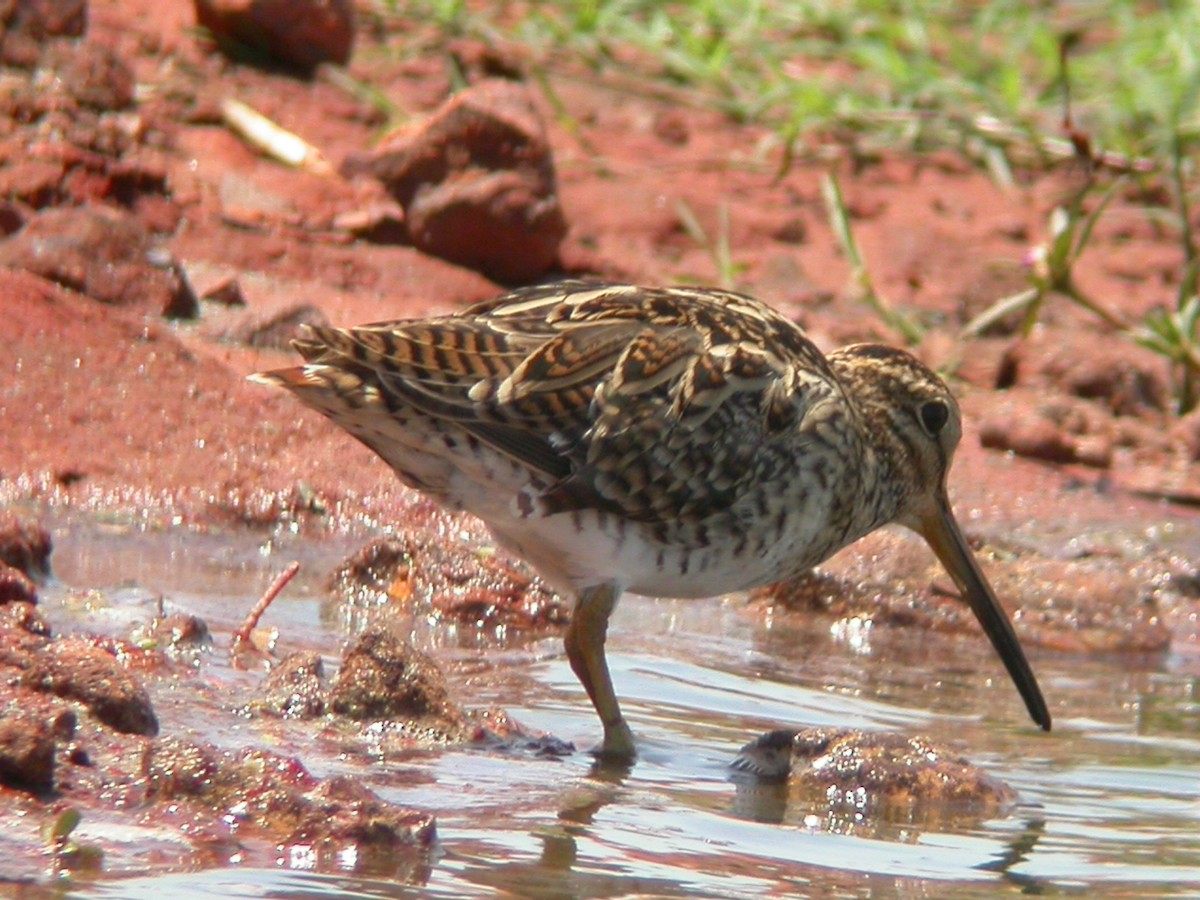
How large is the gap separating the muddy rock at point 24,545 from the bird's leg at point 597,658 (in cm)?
128

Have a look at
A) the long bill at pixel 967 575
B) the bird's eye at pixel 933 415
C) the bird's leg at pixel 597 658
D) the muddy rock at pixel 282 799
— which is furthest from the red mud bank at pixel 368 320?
the bird's eye at pixel 933 415

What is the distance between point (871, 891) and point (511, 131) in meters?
5.01

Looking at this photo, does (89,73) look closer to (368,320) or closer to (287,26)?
(287,26)

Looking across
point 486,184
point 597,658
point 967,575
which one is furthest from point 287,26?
point 597,658

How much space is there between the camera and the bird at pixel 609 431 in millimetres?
4555

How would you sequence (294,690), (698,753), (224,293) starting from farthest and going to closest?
(224,293) → (698,753) → (294,690)

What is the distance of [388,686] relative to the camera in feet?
13.8

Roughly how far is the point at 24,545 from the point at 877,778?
6.78 ft

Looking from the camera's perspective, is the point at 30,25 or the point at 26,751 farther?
the point at 30,25

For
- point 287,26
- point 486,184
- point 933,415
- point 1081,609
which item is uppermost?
point 287,26

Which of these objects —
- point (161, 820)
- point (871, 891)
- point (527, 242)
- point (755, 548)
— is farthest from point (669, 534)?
point (527, 242)

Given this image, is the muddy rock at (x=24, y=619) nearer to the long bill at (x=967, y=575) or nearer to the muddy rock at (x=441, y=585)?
the muddy rock at (x=441, y=585)

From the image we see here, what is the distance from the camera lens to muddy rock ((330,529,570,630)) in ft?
18.3

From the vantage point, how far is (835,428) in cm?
503
